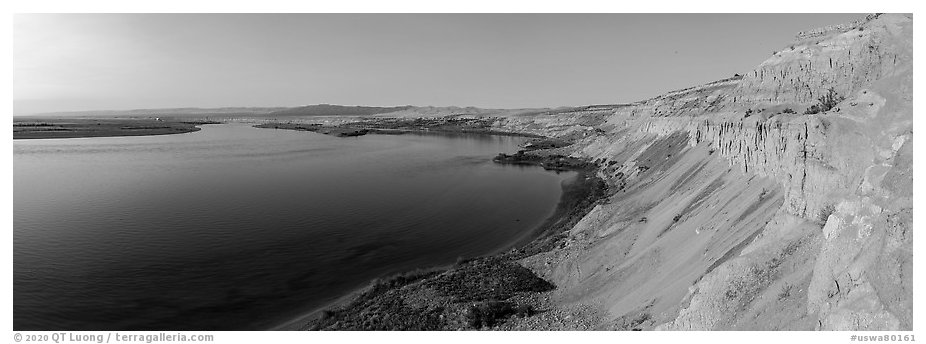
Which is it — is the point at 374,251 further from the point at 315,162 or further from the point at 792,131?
the point at 315,162

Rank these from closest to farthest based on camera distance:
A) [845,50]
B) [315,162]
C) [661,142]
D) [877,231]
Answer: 1. [877,231]
2. [845,50]
3. [661,142]
4. [315,162]

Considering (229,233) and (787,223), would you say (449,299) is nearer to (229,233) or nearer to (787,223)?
(787,223)

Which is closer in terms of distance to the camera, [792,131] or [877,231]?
[877,231]

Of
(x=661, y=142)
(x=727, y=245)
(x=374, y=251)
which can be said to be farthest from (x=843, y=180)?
(x=661, y=142)

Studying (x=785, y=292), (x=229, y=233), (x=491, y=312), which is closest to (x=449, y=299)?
(x=491, y=312)

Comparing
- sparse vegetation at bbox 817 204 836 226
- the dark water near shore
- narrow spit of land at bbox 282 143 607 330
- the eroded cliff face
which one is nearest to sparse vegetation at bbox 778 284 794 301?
the eroded cliff face

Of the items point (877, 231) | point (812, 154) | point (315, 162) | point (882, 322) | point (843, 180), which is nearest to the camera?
point (882, 322)
